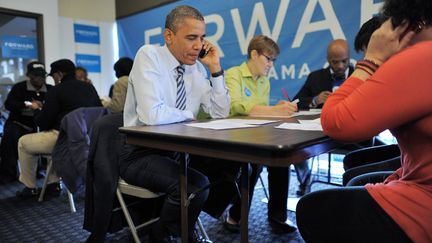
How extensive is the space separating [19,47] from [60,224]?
3.37 meters

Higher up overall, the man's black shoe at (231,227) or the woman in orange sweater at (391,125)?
the woman in orange sweater at (391,125)

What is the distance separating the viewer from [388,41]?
808mm

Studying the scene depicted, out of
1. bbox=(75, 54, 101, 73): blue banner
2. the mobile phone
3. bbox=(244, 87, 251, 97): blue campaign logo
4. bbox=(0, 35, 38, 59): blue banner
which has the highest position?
bbox=(0, 35, 38, 59): blue banner

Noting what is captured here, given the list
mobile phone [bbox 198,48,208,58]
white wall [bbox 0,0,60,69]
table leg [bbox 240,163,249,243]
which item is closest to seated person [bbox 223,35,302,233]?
mobile phone [bbox 198,48,208,58]

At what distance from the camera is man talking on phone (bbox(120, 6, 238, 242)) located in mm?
1373

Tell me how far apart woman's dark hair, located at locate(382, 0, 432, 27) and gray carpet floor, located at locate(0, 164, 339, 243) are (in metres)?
1.43

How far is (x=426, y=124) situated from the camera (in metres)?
0.72

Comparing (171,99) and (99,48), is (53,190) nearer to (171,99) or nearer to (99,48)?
(171,99)

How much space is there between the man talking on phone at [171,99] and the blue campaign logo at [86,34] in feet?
13.2

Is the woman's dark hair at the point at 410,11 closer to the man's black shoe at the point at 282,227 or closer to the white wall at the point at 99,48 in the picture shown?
the man's black shoe at the point at 282,227

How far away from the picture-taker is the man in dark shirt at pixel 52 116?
100 inches

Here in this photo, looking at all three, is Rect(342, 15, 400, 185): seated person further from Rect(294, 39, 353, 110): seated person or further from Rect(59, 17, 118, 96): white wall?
Rect(59, 17, 118, 96): white wall

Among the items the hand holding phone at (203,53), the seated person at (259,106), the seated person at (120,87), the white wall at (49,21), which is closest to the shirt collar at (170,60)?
the hand holding phone at (203,53)

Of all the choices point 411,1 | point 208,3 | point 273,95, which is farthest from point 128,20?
point 411,1
